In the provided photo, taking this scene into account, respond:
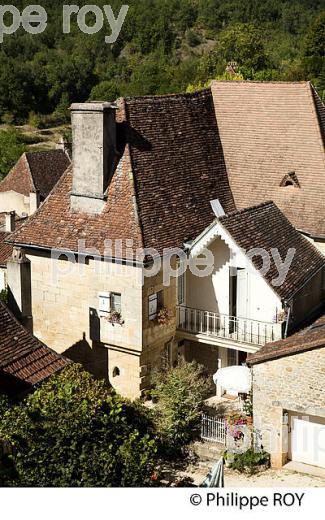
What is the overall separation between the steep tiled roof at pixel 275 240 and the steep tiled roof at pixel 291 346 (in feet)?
7.16

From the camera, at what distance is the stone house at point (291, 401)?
20.5m

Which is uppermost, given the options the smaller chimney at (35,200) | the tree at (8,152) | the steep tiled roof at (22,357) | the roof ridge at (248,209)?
the tree at (8,152)

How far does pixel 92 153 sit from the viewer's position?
2516 cm

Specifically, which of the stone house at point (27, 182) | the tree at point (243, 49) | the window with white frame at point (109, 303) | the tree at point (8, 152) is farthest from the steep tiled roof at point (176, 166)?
the tree at point (243, 49)

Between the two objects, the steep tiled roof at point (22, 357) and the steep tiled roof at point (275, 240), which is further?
the steep tiled roof at point (275, 240)

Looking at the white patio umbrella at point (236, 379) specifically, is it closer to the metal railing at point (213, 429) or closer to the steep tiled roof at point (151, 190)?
the metal railing at point (213, 429)

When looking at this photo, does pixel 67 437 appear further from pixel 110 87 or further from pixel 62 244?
pixel 110 87

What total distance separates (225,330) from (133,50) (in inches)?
4811

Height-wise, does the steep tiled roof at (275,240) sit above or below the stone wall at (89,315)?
above

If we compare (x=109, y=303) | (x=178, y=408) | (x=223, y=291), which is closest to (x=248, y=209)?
(x=223, y=291)

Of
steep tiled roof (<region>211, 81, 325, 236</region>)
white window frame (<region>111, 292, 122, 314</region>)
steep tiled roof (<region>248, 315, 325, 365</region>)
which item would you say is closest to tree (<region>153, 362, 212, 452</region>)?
steep tiled roof (<region>248, 315, 325, 365</region>)

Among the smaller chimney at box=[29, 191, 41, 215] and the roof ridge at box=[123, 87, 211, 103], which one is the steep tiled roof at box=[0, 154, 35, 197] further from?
the roof ridge at box=[123, 87, 211, 103]

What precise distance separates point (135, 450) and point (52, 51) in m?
128

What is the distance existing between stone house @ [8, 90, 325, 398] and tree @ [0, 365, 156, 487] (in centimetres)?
463
